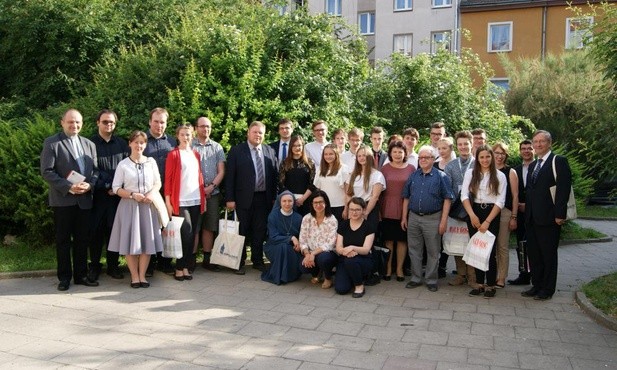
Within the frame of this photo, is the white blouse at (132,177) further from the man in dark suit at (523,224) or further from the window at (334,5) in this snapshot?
the window at (334,5)

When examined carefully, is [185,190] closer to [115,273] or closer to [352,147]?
[115,273]

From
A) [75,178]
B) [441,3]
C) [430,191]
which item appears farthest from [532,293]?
[441,3]

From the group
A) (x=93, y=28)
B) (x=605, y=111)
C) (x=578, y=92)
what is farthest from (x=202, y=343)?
(x=578, y=92)

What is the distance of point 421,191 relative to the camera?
290 inches

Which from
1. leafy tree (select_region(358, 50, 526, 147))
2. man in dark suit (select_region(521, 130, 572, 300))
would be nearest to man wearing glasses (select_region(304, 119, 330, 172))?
man in dark suit (select_region(521, 130, 572, 300))

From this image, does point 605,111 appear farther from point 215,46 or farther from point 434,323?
point 215,46

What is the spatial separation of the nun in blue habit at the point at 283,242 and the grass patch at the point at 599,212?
1326cm

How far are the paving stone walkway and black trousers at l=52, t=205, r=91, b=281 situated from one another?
11.0 inches

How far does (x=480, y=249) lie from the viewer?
7.03 m

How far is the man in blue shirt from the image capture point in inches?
289

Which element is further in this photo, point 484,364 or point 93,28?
point 93,28

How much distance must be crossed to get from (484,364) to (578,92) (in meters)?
20.6

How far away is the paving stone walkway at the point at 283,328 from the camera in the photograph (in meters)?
4.87

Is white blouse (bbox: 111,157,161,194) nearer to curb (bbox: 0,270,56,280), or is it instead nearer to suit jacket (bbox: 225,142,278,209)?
suit jacket (bbox: 225,142,278,209)
